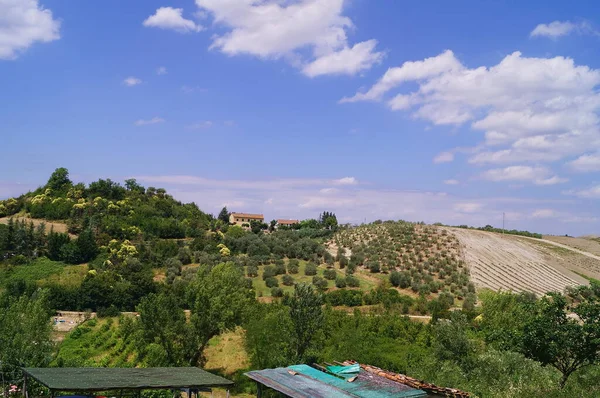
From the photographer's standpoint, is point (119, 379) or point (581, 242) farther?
point (581, 242)

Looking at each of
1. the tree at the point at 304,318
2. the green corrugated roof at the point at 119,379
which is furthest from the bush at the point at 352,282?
the green corrugated roof at the point at 119,379

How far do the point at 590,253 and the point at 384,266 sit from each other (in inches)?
1246

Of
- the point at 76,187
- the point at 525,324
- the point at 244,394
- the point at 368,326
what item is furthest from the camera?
the point at 76,187

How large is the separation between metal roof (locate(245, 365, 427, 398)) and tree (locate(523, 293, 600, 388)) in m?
8.44

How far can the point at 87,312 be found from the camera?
4475cm

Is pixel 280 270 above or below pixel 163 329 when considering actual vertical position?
above

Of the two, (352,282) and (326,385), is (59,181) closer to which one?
(352,282)

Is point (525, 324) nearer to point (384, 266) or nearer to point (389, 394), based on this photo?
point (389, 394)

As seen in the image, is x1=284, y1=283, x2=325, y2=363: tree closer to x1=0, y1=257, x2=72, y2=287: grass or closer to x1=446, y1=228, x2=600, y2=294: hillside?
x1=446, y1=228, x2=600, y2=294: hillside

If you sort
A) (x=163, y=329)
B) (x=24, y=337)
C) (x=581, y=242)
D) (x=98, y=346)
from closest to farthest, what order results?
(x=24, y=337), (x=163, y=329), (x=98, y=346), (x=581, y=242)

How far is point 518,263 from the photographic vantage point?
59.0 metres

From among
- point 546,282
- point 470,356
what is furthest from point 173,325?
point 546,282

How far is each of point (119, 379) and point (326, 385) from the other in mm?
6399

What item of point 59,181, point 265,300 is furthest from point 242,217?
point 265,300
